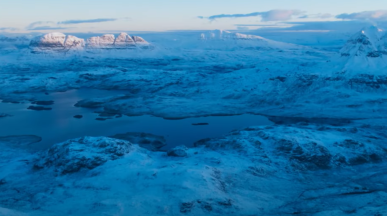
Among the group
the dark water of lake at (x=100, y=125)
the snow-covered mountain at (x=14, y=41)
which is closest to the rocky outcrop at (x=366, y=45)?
the dark water of lake at (x=100, y=125)

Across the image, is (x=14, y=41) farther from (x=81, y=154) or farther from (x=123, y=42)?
(x=81, y=154)

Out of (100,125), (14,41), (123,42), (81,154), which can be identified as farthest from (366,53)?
(14,41)

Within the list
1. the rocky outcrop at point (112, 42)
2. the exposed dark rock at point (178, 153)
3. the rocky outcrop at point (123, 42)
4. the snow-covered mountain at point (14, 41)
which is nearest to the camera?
the exposed dark rock at point (178, 153)

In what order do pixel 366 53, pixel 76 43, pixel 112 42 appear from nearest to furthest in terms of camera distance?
pixel 366 53, pixel 76 43, pixel 112 42

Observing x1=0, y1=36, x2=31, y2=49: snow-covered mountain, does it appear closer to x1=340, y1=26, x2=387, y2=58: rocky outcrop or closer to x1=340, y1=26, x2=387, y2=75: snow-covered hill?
x1=340, y1=26, x2=387, y2=58: rocky outcrop

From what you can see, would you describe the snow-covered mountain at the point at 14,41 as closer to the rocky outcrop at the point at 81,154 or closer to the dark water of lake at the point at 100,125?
the dark water of lake at the point at 100,125

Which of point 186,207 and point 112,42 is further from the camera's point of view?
point 112,42

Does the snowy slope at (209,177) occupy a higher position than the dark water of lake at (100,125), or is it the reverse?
the snowy slope at (209,177)
